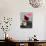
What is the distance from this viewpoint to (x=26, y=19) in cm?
390

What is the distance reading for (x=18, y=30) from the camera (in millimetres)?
3859

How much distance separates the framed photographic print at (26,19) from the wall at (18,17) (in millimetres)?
89

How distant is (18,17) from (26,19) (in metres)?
0.25

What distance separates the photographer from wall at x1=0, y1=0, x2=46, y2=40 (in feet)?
12.6

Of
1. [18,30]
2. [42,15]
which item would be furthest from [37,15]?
[18,30]

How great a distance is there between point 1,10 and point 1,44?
100 cm

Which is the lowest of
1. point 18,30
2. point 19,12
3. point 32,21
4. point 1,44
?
Result: point 1,44

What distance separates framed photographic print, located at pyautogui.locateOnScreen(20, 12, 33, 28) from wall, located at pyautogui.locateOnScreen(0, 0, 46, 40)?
9 cm

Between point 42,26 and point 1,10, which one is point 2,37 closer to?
point 1,10

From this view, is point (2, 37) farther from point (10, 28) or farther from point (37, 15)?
point (37, 15)

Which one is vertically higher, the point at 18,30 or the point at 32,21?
the point at 32,21

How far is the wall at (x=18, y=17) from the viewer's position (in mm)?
3854

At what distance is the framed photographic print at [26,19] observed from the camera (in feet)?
12.7

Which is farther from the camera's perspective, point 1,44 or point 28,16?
point 28,16
